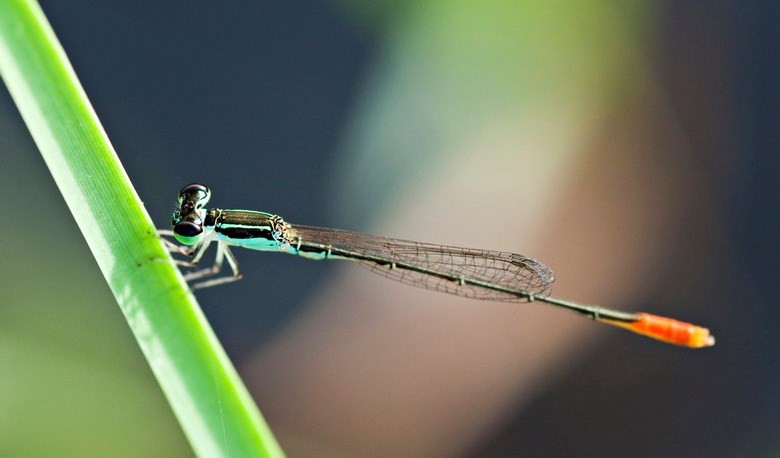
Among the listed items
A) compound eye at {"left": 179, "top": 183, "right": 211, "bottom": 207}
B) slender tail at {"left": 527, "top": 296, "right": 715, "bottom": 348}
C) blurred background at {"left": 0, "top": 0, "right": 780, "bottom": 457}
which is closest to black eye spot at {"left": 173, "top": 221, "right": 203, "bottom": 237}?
compound eye at {"left": 179, "top": 183, "right": 211, "bottom": 207}

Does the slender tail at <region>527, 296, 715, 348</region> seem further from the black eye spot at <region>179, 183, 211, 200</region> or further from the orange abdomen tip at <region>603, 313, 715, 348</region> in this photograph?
the black eye spot at <region>179, 183, 211, 200</region>

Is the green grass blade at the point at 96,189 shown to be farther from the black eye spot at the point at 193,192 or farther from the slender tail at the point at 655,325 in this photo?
the slender tail at the point at 655,325

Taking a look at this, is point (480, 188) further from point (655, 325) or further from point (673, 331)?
point (673, 331)

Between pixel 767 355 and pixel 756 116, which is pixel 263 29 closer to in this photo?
pixel 756 116

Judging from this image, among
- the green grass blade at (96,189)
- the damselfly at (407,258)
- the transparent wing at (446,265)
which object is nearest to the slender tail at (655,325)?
the damselfly at (407,258)

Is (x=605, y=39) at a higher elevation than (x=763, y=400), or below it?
higher

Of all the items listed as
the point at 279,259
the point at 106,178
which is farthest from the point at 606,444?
the point at 106,178
